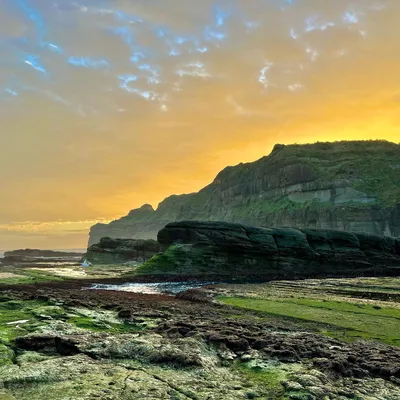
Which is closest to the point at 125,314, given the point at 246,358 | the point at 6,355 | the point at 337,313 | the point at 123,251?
the point at 6,355

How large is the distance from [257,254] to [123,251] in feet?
165

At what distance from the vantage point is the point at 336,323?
23.5 m

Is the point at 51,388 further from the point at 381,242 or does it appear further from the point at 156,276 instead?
the point at 381,242

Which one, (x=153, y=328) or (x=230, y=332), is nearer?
(x=230, y=332)

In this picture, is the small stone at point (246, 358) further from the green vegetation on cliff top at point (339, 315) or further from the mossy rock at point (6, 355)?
the green vegetation on cliff top at point (339, 315)

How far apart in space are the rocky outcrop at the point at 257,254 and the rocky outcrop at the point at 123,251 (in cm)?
3364

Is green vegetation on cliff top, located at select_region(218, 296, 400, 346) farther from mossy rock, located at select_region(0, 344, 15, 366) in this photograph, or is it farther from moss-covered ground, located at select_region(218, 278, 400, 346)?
mossy rock, located at select_region(0, 344, 15, 366)

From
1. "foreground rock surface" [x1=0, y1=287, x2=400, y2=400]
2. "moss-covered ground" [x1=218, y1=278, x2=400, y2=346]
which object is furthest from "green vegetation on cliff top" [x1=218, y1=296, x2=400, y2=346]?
"foreground rock surface" [x1=0, y1=287, x2=400, y2=400]

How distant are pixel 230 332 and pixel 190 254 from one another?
6003 centimetres

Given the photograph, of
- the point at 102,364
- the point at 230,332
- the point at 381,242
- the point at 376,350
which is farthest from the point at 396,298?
the point at 381,242

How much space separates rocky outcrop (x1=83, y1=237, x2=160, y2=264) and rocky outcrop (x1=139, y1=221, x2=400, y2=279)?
33.6 metres

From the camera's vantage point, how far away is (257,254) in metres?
80.5

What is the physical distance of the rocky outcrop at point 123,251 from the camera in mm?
115188

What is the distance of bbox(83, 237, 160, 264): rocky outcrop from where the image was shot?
4535 inches
